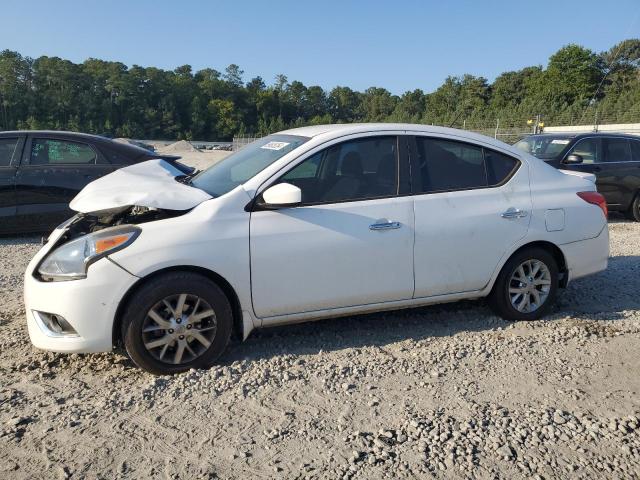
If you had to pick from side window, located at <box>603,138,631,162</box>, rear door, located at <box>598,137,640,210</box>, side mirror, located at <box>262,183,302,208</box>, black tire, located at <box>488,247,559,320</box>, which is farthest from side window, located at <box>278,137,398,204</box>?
side window, located at <box>603,138,631,162</box>

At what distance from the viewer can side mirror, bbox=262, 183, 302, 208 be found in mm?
3906

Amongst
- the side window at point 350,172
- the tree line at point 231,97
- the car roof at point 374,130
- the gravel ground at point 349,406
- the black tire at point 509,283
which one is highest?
the tree line at point 231,97

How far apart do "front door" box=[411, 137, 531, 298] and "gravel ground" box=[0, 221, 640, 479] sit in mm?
509

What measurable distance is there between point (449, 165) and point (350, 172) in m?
0.90

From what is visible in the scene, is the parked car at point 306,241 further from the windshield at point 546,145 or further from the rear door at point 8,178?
the windshield at point 546,145

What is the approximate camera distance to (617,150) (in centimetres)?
1095

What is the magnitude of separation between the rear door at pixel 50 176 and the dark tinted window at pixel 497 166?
5.86 m

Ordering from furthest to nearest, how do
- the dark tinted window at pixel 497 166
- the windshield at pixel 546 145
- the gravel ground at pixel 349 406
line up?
the windshield at pixel 546 145 → the dark tinted window at pixel 497 166 → the gravel ground at pixel 349 406

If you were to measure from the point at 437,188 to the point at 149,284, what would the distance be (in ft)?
7.74

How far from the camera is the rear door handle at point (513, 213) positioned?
188 inches

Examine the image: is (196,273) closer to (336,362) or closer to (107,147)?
(336,362)

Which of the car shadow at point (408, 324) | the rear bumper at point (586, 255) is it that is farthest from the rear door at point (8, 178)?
the rear bumper at point (586, 255)

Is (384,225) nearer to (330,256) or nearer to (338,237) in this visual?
(338,237)

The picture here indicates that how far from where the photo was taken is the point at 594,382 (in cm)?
386
